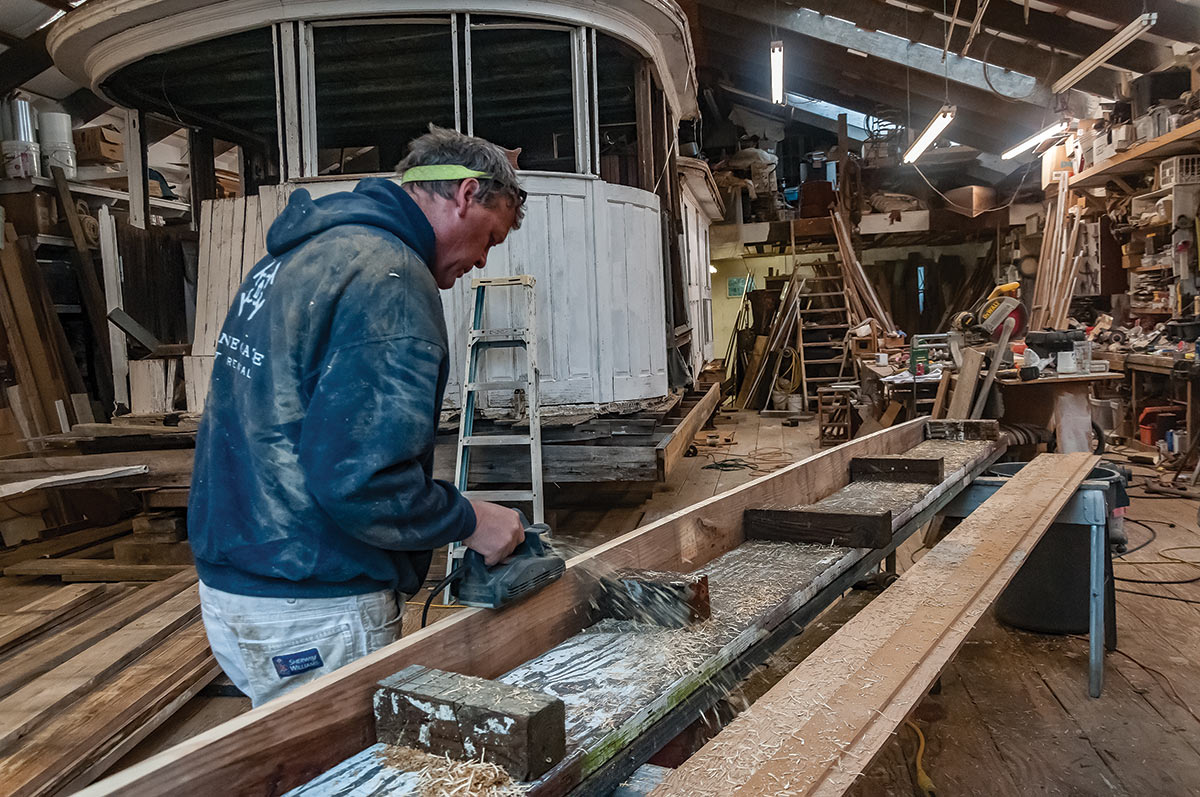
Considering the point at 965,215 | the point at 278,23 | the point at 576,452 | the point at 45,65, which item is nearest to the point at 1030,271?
the point at 965,215

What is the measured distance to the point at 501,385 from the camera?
5910mm

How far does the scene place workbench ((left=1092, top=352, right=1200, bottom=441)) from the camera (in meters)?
7.96

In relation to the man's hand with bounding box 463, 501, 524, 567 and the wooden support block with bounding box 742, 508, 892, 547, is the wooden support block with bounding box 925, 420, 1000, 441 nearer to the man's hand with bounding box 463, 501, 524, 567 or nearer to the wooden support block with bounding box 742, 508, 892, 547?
the wooden support block with bounding box 742, 508, 892, 547

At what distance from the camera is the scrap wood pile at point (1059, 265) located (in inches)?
415

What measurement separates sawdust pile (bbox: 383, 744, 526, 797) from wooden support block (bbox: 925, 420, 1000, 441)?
12.8 ft

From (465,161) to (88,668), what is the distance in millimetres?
3464

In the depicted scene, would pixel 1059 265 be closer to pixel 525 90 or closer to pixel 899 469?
pixel 525 90

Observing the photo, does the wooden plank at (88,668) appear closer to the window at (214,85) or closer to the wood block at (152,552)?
the wood block at (152,552)

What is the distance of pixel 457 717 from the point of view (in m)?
1.32

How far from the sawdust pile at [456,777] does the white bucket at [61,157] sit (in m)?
11.3

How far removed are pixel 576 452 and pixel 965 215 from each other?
41.5 ft

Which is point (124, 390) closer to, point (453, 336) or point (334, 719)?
point (453, 336)

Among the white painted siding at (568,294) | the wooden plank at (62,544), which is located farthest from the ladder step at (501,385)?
Answer: the wooden plank at (62,544)

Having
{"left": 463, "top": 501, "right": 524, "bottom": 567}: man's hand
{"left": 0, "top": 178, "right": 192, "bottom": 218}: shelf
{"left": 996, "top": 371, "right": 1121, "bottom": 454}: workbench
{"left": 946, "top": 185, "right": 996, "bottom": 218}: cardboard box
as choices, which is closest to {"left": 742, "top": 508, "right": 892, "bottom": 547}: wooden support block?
{"left": 463, "top": 501, "right": 524, "bottom": 567}: man's hand
